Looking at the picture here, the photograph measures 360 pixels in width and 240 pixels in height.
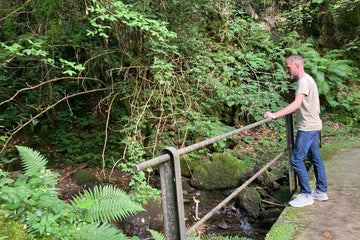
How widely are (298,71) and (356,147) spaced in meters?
3.83

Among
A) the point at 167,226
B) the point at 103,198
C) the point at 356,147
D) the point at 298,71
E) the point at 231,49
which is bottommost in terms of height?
the point at 356,147

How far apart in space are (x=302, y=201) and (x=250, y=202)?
82.4 inches

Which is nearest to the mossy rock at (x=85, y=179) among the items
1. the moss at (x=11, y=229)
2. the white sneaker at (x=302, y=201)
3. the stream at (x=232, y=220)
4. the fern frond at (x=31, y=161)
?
the stream at (x=232, y=220)

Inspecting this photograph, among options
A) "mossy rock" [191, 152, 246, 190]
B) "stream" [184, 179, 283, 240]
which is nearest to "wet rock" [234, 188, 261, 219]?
"stream" [184, 179, 283, 240]

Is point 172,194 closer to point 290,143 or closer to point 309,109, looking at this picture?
point 309,109

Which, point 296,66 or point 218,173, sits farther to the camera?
point 218,173

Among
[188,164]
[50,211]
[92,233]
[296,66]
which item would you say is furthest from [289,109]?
[188,164]

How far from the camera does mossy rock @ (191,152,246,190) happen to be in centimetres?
653

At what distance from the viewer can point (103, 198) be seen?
9.88 feet

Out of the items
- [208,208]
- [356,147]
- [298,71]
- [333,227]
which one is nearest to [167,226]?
[333,227]

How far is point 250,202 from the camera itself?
5.47 m

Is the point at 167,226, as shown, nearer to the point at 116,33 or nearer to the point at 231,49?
the point at 116,33

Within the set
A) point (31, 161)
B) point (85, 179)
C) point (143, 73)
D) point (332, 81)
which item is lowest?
point (85, 179)

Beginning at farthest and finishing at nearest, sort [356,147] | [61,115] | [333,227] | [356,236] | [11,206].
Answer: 1. [61,115]
2. [356,147]
3. [333,227]
4. [356,236]
5. [11,206]
